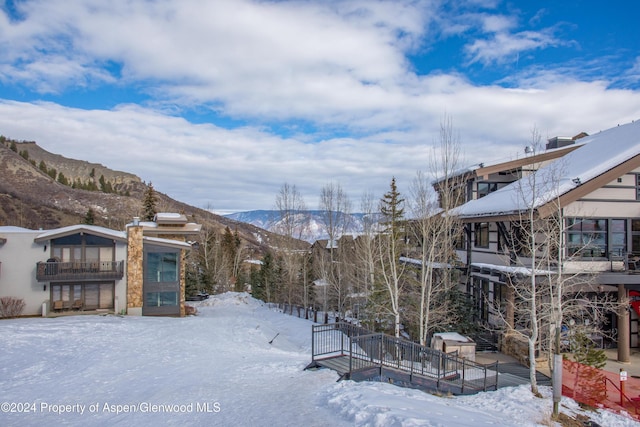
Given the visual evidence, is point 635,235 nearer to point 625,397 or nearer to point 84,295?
point 625,397

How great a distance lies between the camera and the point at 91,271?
78.9 ft

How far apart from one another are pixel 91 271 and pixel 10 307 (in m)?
4.25

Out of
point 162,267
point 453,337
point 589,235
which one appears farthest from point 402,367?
point 162,267

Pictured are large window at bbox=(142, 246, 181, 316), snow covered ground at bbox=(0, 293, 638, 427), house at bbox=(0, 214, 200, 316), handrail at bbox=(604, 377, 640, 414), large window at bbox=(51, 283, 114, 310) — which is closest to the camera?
snow covered ground at bbox=(0, 293, 638, 427)

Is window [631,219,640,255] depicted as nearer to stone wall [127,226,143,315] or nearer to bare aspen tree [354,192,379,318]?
bare aspen tree [354,192,379,318]

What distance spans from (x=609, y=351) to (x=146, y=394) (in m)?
19.1

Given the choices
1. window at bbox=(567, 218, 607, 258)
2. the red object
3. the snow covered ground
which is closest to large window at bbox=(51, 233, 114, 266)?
the snow covered ground

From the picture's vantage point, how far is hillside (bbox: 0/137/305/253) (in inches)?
2501

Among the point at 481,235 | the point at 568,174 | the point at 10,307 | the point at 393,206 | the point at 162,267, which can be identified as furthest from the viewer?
the point at 393,206

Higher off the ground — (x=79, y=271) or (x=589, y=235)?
(x=589, y=235)

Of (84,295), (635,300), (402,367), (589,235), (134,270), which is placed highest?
(589,235)

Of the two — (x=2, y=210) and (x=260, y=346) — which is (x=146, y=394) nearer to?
(x=260, y=346)

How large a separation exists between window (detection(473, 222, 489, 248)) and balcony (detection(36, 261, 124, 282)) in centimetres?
2126

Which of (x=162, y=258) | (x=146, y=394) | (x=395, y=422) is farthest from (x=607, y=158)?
(x=162, y=258)
